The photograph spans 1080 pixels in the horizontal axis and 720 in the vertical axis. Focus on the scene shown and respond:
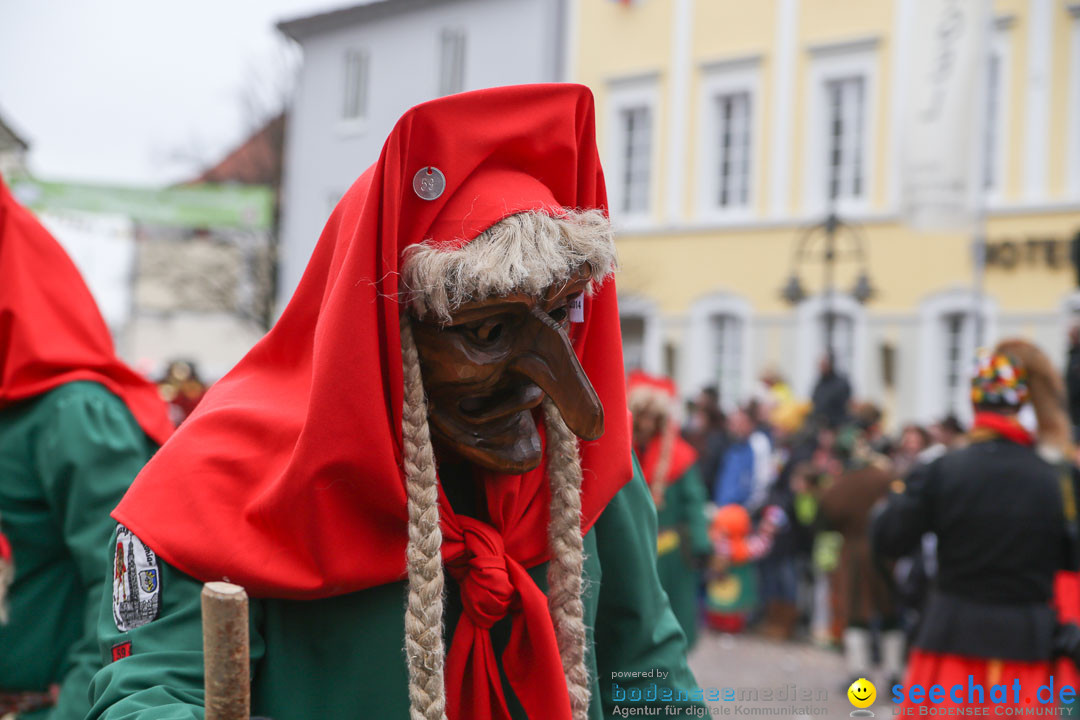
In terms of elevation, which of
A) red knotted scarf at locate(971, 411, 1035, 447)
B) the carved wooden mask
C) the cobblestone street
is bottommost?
the cobblestone street

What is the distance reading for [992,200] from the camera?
16969 millimetres

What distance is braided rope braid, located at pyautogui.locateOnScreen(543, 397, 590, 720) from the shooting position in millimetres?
1852

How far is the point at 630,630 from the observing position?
6.81 ft

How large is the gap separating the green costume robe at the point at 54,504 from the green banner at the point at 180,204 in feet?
53.2

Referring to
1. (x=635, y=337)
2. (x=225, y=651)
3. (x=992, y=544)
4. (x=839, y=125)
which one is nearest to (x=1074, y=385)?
(x=992, y=544)

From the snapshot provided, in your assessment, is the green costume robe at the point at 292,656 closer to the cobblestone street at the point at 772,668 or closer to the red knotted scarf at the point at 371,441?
the red knotted scarf at the point at 371,441

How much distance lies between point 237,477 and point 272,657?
30cm

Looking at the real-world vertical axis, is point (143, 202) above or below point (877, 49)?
below

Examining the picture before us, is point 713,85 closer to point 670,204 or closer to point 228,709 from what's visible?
point 670,204

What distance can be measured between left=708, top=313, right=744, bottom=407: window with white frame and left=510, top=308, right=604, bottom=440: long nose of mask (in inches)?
715

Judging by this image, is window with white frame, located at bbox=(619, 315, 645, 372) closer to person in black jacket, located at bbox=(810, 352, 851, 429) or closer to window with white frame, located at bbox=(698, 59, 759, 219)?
window with white frame, located at bbox=(698, 59, 759, 219)

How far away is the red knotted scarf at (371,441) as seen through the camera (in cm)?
164

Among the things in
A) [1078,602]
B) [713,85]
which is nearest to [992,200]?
[713,85]

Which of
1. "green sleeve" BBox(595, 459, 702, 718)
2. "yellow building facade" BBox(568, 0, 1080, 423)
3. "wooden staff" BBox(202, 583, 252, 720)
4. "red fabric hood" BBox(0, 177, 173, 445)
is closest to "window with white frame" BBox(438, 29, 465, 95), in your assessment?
"yellow building facade" BBox(568, 0, 1080, 423)
